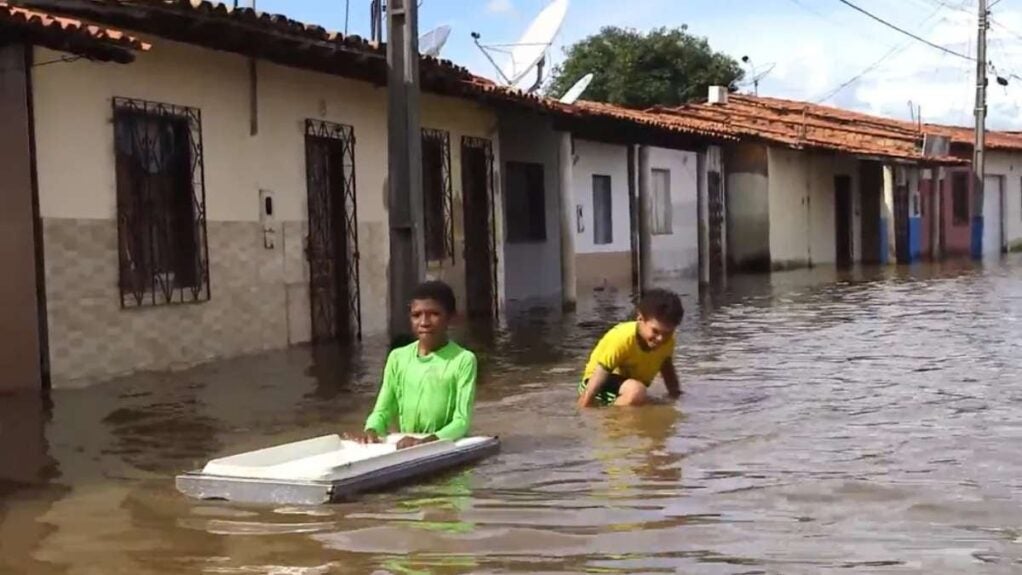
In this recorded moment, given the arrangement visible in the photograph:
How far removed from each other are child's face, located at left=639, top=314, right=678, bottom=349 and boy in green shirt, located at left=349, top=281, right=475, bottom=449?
1951mm

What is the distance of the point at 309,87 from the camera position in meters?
14.4

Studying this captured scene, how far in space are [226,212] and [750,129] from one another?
846 inches

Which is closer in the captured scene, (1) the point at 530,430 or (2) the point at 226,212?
(1) the point at 530,430

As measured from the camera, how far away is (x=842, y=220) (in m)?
37.0

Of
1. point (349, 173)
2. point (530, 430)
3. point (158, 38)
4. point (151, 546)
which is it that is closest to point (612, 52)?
point (349, 173)

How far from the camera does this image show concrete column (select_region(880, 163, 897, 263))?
3747 cm

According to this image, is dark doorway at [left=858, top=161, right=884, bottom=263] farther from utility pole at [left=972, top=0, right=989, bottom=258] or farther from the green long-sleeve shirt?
the green long-sleeve shirt

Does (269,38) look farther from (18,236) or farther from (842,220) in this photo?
(842,220)

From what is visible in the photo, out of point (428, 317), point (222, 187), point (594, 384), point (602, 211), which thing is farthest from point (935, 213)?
point (428, 317)

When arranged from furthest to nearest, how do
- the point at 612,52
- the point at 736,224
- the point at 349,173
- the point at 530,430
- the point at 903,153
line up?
the point at 612,52, the point at 903,153, the point at 736,224, the point at 349,173, the point at 530,430

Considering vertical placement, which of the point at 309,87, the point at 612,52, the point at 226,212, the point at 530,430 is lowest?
the point at 530,430

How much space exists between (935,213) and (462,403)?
3555 centimetres

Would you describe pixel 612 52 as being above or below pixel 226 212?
above

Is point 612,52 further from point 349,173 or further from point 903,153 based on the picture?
point 349,173
